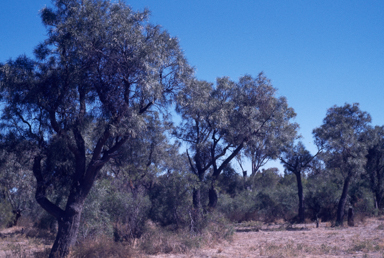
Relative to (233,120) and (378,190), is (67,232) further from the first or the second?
(378,190)

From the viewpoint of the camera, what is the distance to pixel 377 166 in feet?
87.9

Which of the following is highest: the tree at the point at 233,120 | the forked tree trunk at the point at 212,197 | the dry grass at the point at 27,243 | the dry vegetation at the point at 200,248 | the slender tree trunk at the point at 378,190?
the tree at the point at 233,120

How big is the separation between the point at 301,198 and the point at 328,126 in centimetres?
594

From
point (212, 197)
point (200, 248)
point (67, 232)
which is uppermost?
point (212, 197)

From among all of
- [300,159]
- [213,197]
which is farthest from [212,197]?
[300,159]

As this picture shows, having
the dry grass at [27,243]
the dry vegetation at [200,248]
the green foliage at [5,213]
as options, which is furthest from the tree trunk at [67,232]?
the green foliage at [5,213]

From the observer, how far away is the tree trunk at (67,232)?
32.4ft

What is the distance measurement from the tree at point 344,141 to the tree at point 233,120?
325 cm

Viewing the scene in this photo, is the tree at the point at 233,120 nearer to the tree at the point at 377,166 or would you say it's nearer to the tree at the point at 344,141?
the tree at the point at 344,141

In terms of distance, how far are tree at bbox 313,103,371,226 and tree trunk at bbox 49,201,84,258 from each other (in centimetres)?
1567

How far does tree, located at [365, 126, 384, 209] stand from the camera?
26.2 m

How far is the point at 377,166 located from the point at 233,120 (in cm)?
1679

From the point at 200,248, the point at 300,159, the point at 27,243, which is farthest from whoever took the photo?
the point at 300,159

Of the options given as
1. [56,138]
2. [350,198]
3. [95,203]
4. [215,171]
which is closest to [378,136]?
[350,198]
